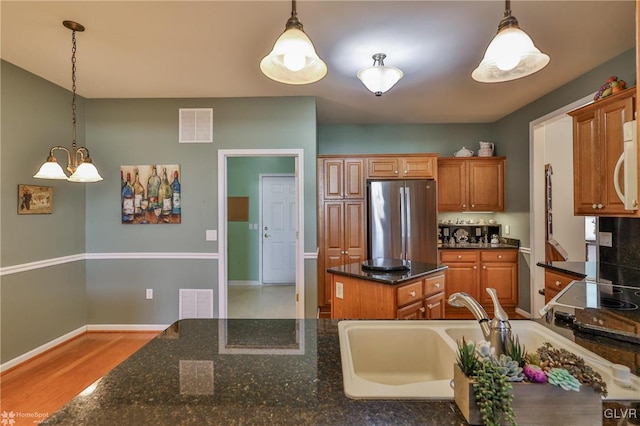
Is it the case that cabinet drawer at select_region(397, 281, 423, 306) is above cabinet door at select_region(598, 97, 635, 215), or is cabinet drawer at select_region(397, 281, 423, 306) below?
below

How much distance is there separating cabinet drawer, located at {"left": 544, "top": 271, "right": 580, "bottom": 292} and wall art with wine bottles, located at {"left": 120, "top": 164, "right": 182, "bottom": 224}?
12.3 feet

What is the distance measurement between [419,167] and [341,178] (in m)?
1.07

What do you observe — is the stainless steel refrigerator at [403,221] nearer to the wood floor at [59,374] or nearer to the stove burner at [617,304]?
the stove burner at [617,304]

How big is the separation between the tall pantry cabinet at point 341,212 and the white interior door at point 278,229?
5.39 ft

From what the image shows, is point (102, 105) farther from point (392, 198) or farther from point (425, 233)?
point (425, 233)

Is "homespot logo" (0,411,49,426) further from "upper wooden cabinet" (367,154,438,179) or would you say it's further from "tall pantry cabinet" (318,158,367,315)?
"upper wooden cabinet" (367,154,438,179)

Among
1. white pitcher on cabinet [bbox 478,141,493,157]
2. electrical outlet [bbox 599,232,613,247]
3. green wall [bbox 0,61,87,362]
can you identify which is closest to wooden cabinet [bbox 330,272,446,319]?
electrical outlet [bbox 599,232,613,247]

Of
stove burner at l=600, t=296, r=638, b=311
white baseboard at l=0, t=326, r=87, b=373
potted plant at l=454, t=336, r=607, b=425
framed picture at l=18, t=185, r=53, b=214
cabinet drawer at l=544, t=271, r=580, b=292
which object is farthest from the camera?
framed picture at l=18, t=185, r=53, b=214

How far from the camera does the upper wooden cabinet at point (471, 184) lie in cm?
433

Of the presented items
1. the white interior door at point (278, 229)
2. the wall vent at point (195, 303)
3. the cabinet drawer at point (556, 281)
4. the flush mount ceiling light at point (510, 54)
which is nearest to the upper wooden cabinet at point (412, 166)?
the cabinet drawer at point (556, 281)

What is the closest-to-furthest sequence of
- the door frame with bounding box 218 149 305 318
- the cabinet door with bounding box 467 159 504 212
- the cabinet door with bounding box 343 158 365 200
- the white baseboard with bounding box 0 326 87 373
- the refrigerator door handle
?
the white baseboard with bounding box 0 326 87 373, the door frame with bounding box 218 149 305 318, the refrigerator door handle, the cabinet door with bounding box 343 158 365 200, the cabinet door with bounding box 467 159 504 212

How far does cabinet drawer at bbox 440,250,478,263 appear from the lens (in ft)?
13.3

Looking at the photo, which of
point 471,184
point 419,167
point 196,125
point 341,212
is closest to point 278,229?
point 341,212

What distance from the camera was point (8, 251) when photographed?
266 centimetres
